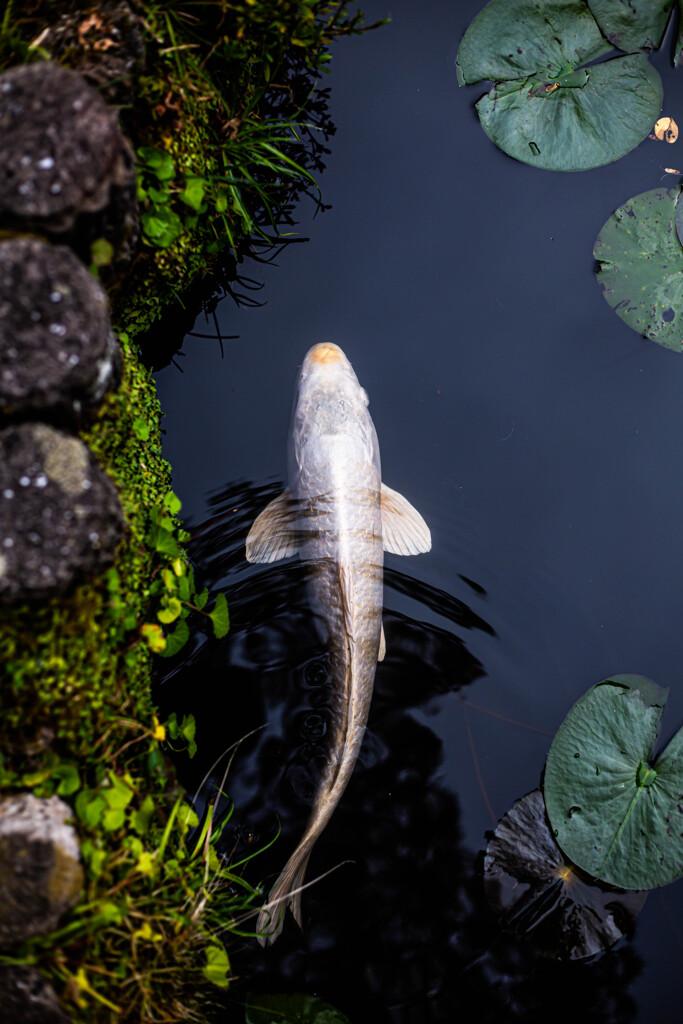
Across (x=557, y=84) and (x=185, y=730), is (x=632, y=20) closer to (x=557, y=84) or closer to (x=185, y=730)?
(x=557, y=84)

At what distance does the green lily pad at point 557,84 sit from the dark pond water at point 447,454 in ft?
0.47

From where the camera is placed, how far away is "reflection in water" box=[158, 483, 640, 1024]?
107 inches

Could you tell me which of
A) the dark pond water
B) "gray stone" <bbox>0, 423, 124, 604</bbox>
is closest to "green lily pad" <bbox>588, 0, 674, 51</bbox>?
the dark pond water

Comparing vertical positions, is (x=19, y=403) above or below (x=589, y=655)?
above

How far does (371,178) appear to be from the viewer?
3.27 metres

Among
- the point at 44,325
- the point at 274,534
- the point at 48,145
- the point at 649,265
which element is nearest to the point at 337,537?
the point at 274,534

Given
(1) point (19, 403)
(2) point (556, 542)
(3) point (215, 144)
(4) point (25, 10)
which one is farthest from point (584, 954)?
(4) point (25, 10)

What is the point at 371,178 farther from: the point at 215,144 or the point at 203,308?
the point at 203,308

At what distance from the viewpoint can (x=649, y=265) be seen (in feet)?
10.0

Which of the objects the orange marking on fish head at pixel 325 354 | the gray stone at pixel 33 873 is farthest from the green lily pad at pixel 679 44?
the gray stone at pixel 33 873

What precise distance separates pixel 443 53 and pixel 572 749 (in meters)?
Result: 3.40

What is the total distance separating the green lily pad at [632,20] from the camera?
3.04 metres

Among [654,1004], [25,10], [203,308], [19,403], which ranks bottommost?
[654,1004]

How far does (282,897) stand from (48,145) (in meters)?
2.75
